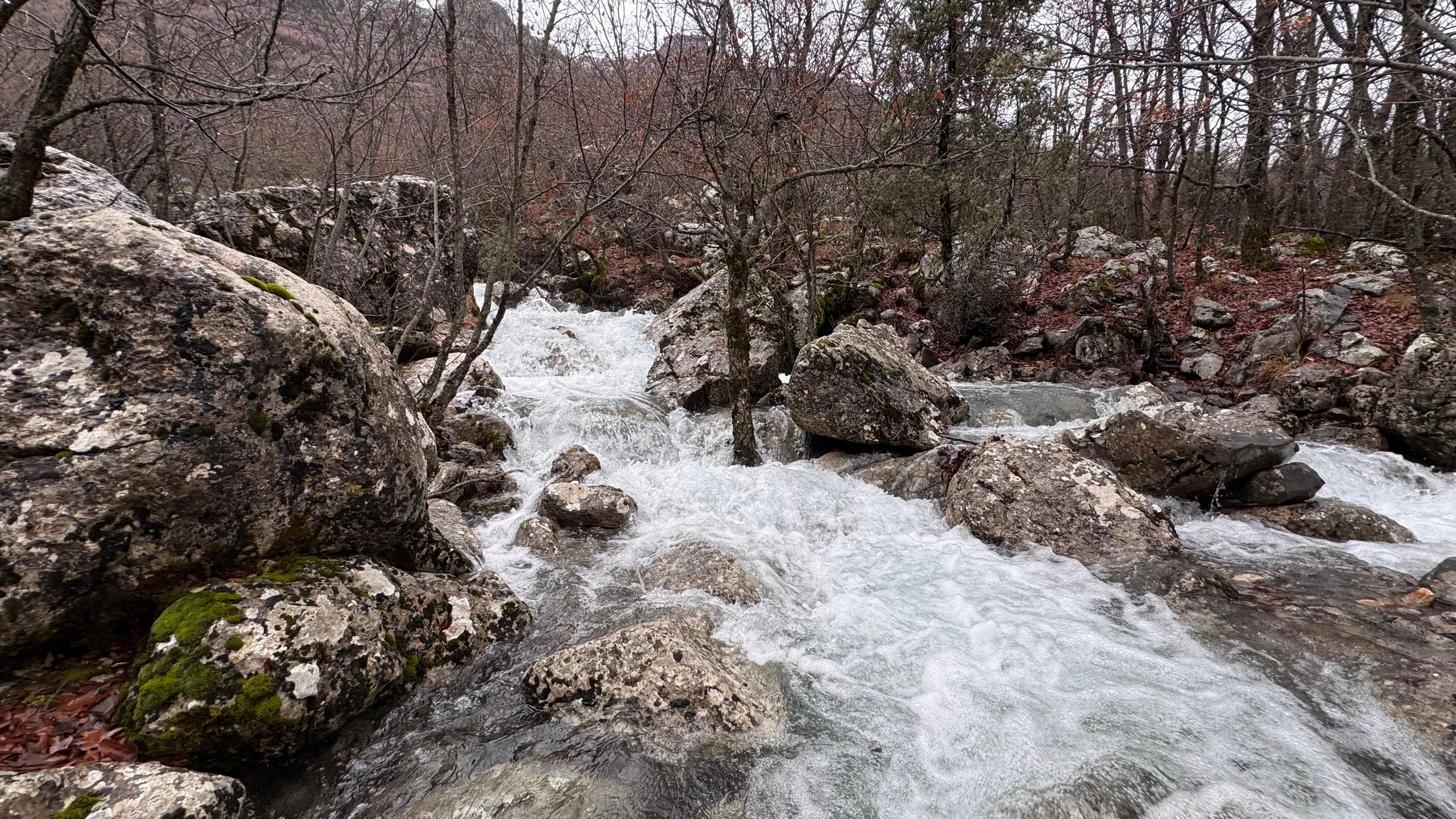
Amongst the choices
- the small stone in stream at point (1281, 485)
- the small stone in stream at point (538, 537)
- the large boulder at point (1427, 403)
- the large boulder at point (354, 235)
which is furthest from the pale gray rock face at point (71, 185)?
the large boulder at point (1427, 403)

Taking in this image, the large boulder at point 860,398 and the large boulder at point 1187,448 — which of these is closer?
the large boulder at point 1187,448

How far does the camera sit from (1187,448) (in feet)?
21.0

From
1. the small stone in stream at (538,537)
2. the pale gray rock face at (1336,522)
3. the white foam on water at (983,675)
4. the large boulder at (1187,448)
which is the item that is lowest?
the white foam on water at (983,675)

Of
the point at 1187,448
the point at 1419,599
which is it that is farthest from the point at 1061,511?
the point at 1419,599

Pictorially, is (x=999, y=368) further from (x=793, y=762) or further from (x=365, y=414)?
(x=365, y=414)

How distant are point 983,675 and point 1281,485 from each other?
4.83 meters

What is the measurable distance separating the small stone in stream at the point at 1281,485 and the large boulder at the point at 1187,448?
0.09 metres

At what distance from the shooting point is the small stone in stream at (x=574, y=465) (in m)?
7.74

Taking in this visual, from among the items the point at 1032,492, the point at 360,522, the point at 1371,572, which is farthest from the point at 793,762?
the point at 1371,572

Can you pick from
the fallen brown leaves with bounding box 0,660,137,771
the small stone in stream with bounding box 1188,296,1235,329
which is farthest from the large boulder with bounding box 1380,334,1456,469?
the fallen brown leaves with bounding box 0,660,137,771

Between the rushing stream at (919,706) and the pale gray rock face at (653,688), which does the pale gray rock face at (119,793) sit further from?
the pale gray rock face at (653,688)

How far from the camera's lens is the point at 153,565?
2736mm

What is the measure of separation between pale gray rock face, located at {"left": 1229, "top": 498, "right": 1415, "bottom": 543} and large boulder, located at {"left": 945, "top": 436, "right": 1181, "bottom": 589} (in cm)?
131

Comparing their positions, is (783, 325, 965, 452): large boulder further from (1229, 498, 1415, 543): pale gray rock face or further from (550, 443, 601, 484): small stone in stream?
(1229, 498, 1415, 543): pale gray rock face
